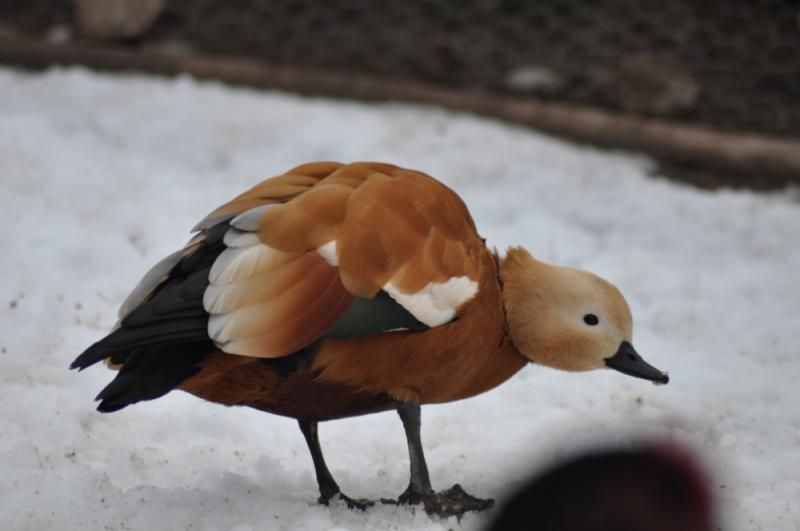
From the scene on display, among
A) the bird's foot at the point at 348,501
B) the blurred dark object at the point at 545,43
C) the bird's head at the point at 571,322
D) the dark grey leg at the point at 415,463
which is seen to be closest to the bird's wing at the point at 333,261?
the bird's head at the point at 571,322

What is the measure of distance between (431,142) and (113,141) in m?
1.31

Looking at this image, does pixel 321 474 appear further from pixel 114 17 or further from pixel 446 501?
pixel 114 17

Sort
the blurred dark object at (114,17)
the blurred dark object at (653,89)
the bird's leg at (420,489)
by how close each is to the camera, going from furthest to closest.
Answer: the blurred dark object at (114,17), the blurred dark object at (653,89), the bird's leg at (420,489)

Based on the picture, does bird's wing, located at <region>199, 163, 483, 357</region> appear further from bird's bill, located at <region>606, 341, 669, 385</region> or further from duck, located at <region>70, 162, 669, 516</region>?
bird's bill, located at <region>606, 341, 669, 385</region>

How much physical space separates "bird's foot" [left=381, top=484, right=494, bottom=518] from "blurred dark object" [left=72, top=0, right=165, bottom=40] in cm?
367

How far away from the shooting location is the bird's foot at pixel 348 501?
9.32ft

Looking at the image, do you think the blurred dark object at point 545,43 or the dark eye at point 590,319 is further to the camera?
the blurred dark object at point 545,43

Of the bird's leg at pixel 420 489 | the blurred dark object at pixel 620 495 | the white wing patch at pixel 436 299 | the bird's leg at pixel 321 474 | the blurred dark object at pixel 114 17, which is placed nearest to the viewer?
the blurred dark object at pixel 620 495

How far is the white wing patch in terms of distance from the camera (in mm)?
2584

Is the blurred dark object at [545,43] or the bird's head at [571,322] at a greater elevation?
the bird's head at [571,322]

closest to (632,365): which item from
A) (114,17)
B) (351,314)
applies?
(351,314)

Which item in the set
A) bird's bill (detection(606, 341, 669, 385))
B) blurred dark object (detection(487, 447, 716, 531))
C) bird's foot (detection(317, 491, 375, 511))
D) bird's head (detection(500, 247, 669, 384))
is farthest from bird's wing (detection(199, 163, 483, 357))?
blurred dark object (detection(487, 447, 716, 531))

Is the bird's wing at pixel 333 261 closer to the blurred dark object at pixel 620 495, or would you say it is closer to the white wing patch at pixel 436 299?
the white wing patch at pixel 436 299

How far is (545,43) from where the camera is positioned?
5.71 metres
